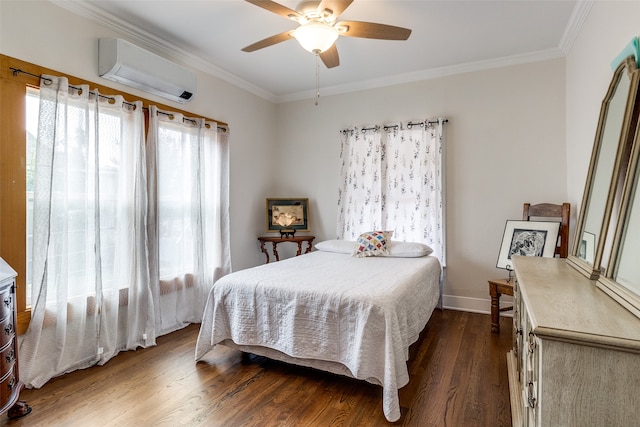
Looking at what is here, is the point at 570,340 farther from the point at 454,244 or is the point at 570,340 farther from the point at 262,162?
the point at 262,162

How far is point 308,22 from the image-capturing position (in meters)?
A: 2.15

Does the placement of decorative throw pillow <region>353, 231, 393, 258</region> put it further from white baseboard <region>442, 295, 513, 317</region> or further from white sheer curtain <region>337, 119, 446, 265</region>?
white baseboard <region>442, 295, 513, 317</region>

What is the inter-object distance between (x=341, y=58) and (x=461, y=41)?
115 cm

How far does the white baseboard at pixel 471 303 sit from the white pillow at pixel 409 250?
733 mm

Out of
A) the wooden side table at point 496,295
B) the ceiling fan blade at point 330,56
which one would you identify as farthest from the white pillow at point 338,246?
the ceiling fan blade at point 330,56

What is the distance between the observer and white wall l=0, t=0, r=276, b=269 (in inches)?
87.4

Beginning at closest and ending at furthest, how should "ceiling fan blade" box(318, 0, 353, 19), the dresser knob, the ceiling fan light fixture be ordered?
1. the dresser knob
2. "ceiling fan blade" box(318, 0, 353, 19)
3. the ceiling fan light fixture

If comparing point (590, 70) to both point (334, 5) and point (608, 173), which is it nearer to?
point (608, 173)

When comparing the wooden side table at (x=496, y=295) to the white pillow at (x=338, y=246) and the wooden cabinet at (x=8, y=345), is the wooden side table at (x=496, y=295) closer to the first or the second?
the white pillow at (x=338, y=246)

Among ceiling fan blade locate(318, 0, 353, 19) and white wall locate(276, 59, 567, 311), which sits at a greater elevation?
ceiling fan blade locate(318, 0, 353, 19)

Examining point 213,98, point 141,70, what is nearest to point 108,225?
point 141,70

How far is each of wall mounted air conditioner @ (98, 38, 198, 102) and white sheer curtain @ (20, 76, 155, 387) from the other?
0.19 m

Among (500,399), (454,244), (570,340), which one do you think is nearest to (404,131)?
(454,244)

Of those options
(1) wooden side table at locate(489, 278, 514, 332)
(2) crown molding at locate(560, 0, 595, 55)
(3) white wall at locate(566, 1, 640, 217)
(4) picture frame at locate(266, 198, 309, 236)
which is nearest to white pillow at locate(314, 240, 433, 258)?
(1) wooden side table at locate(489, 278, 514, 332)
